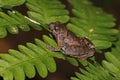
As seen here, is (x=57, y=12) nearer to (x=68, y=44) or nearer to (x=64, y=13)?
(x=64, y=13)

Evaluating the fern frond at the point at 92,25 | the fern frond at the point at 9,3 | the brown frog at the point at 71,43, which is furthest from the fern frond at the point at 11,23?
the fern frond at the point at 92,25

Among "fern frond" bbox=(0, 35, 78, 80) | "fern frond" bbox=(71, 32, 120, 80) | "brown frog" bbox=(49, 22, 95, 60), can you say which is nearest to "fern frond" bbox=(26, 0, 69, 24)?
"brown frog" bbox=(49, 22, 95, 60)

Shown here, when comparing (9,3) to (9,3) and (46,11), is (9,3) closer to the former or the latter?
(9,3)

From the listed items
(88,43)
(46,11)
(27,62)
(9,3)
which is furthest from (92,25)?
(27,62)

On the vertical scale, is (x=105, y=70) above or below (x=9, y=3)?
below

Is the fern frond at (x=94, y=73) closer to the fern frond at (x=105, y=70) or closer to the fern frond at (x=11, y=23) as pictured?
the fern frond at (x=105, y=70)

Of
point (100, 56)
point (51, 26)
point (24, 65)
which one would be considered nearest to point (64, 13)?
point (51, 26)

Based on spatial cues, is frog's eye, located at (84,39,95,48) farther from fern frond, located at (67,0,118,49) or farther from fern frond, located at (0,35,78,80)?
fern frond, located at (0,35,78,80)
